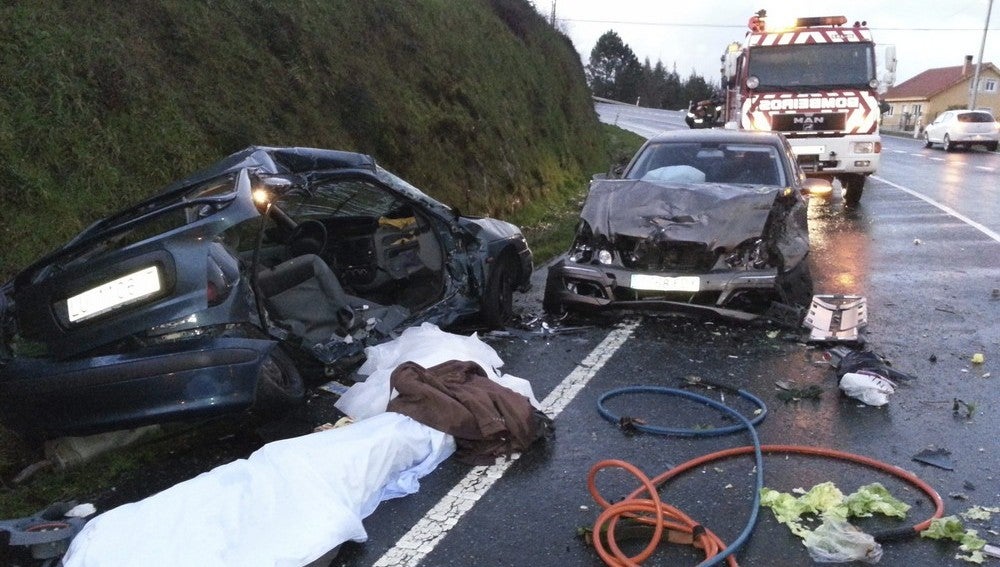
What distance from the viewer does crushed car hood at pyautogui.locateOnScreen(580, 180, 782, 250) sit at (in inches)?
247

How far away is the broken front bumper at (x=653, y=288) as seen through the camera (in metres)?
6.09

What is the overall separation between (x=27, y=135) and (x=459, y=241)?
3486mm

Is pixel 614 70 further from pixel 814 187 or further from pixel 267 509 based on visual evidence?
pixel 267 509

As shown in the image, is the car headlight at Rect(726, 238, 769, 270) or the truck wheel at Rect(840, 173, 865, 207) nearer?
the car headlight at Rect(726, 238, 769, 270)

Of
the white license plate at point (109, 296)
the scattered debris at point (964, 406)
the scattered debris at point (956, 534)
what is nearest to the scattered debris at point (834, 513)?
the scattered debris at point (956, 534)

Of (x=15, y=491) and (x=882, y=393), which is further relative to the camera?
(x=882, y=393)

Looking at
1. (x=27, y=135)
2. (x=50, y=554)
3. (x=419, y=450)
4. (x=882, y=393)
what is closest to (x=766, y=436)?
(x=882, y=393)

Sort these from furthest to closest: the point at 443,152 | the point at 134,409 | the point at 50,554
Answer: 1. the point at 443,152
2. the point at 134,409
3. the point at 50,554

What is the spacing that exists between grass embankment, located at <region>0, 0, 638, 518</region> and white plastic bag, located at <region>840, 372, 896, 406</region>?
13.0 feet

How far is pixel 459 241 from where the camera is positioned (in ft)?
20.4

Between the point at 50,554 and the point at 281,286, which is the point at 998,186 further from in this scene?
the point at 50,554

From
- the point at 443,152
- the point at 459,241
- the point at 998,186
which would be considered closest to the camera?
the point at 459,241

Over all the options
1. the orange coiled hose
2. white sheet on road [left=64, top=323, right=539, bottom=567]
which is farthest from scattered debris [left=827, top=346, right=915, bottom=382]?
white sheet on road [left=64, top=323, right=539, bottom=567]

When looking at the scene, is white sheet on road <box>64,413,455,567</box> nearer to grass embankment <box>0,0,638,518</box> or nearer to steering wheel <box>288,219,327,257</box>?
grass embankment <box>0,0,638,518</box>
